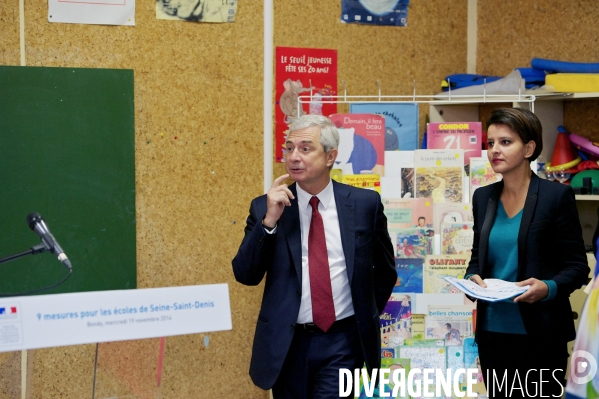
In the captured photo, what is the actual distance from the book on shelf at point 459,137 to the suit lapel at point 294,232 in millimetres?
1056

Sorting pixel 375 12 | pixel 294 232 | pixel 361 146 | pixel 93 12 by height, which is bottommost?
pixel 294 232

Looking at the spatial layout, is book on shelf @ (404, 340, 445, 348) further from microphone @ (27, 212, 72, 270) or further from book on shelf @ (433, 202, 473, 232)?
microphone @ (27, 212, 72, 270)

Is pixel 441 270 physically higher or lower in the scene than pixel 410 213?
lower

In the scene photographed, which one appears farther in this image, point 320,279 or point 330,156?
point 330,156

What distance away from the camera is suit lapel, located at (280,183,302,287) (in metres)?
2.45

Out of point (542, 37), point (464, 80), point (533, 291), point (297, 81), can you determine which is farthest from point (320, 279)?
point (542, 37)

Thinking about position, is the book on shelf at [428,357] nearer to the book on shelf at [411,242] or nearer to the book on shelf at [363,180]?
the book on shelf at [411,242]

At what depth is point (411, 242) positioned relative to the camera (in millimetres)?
3211

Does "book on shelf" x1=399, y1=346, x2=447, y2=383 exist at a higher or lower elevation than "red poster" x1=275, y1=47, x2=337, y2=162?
lower

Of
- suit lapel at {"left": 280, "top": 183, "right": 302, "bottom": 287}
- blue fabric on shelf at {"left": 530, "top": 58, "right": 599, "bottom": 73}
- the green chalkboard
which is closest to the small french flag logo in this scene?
suit lapel at {"left": 280, "top": 183, "right": 302, "bottom": 287}

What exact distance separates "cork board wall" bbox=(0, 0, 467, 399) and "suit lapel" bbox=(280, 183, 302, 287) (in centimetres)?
127

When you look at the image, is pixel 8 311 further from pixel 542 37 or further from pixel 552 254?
pixel 542 37

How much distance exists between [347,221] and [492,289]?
574 millimetres

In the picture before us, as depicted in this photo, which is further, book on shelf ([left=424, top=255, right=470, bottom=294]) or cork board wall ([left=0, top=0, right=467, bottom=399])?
cork board wall ([left=0, top=0, right=467, bottom=399])
